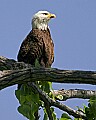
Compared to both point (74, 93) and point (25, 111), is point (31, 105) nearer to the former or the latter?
point (25, 111)

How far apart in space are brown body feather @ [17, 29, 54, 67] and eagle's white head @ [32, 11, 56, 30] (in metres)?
0.54

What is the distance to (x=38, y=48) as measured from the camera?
9633 millimetres

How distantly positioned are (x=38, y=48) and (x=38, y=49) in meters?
0.02

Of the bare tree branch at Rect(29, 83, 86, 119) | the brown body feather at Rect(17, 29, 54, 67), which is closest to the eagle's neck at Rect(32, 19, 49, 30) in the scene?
the brown body feather at Rect(17, 29, 54, 67)

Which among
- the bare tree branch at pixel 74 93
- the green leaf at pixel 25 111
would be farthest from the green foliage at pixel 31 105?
the bare tree branch at pixel 74 93

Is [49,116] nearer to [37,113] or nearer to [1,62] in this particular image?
[37,113]

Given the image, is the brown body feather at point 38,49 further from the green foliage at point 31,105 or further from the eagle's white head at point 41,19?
the green foliage at point 31,105

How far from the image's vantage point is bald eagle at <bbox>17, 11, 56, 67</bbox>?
9.42 meters

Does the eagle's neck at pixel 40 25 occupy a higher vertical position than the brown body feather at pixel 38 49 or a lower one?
higher

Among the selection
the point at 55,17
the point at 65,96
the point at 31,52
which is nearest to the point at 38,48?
the point at 31,52

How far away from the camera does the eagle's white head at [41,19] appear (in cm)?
1058

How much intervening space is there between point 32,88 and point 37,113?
237 mm

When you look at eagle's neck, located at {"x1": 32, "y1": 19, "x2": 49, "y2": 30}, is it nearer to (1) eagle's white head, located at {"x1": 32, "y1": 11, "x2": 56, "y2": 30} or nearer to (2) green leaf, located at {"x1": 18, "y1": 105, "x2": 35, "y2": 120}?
(1) eagle's white head, located at {"x1": 32, "y1": 11, "x2": 56, "y2": 30}

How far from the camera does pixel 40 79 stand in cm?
400
